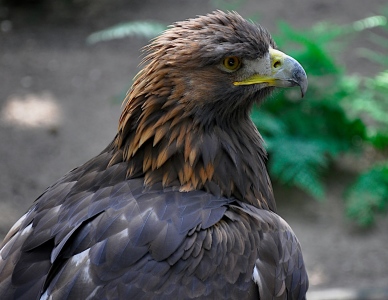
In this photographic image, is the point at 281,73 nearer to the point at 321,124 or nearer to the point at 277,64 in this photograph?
the point at 277,64

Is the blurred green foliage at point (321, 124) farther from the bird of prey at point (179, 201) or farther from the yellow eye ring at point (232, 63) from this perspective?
the yellow eye ring at point (232, 63)

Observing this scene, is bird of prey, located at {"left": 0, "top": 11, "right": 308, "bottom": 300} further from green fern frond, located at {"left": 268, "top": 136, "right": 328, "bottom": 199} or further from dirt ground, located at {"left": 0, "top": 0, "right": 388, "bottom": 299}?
green fern frond, located at {"left": 268, "top": 136, "right": 328, "bottom": 199}

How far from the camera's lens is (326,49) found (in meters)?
8.24

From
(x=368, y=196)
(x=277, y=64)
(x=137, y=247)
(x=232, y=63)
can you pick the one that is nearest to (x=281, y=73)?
(x=277, y=64)

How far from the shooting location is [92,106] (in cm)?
895

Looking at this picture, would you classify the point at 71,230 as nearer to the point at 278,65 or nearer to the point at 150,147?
the point at 150,147

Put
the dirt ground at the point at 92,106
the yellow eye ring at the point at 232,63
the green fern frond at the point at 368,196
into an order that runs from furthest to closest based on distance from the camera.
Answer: the green fern frond at the point at 368,196 < the dirt ground at the point at 92,106 < the yellow eye ring at the point at 232,63

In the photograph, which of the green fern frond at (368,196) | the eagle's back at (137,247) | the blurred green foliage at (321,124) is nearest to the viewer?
the eagle's back at (137,247)

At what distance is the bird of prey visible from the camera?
3.58m

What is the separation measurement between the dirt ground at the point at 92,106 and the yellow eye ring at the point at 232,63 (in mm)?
2889

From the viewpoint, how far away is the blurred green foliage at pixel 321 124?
24.2ft

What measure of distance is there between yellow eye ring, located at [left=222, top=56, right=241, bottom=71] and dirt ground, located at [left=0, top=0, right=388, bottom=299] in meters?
2.89

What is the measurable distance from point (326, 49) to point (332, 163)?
4.29 feet

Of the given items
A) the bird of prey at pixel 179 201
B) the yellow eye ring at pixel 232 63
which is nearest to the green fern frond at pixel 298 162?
the bird of prey at pixel 179 201
